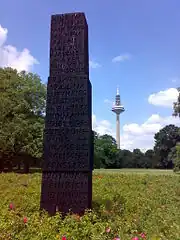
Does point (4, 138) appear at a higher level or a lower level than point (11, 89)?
lower

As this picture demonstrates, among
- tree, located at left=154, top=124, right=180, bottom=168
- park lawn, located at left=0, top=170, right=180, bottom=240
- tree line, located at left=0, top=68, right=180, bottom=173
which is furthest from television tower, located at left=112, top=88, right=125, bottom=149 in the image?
park lawn, located at left=0, top=170, right=180, bottom=240

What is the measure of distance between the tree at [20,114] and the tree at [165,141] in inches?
2021

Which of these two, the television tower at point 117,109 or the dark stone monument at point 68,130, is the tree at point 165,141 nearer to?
the television tower at point 117,109

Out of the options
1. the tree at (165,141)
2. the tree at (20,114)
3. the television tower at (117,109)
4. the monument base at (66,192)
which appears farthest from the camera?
the television tower at (117,109)

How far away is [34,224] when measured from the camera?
4.82 meters

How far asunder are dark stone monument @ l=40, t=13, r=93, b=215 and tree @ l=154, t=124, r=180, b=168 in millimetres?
68850

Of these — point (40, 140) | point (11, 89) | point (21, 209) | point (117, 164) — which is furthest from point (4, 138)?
point (117, 164)

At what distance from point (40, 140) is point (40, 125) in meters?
1.32

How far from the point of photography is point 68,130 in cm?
594

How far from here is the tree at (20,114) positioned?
A: 24047 mm

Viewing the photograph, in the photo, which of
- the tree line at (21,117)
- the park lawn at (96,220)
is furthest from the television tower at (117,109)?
the park lawn at (96,220)

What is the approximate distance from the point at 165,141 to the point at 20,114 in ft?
181

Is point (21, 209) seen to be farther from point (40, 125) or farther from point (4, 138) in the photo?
point (40, 125)

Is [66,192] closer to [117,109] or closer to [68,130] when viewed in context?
[68,130]
